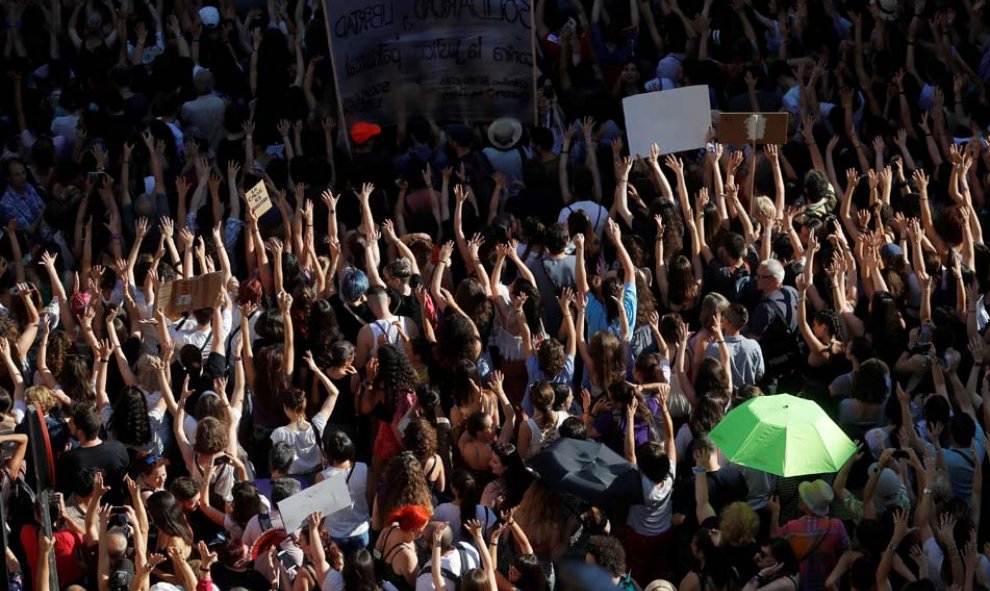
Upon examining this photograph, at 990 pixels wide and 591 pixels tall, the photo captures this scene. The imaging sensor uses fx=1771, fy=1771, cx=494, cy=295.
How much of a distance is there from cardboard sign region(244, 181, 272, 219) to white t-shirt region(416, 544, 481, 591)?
12.8 feet

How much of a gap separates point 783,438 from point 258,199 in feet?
14.2

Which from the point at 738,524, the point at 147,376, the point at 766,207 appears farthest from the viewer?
the point at 766,207

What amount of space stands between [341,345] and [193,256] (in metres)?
2.41

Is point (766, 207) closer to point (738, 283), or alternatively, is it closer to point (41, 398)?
point (738, 283)

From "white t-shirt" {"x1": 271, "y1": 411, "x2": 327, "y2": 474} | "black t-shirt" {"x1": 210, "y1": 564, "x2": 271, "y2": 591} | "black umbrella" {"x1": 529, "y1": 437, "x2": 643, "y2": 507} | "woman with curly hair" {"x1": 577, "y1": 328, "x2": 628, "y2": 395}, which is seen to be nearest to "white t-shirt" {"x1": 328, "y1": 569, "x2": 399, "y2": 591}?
"black t-shirt" {"x1": 210, "y1": 564, "x2": 271, "y2": 591}

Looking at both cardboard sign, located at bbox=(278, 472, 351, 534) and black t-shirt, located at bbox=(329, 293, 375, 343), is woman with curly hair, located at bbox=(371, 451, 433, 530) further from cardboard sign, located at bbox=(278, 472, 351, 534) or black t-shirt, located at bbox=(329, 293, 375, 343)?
black t-shirt, located at bbox=(329, 293, 375, 343)

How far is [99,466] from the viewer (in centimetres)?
914

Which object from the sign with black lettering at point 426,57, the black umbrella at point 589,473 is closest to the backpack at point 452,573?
the black umbrella at point 589,473

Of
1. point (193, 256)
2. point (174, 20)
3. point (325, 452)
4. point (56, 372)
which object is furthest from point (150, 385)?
point (174, 20)

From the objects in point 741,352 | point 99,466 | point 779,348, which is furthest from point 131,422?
point 779,348

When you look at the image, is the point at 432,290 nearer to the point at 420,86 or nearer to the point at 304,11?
the point at 420,86

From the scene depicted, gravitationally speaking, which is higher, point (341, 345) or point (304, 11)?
point (304, 11)

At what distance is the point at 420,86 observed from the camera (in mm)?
14227

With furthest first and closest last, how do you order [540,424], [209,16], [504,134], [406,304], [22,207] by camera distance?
[209,16]
[504,134]
[22,207]
[406,304]
[540,424]
